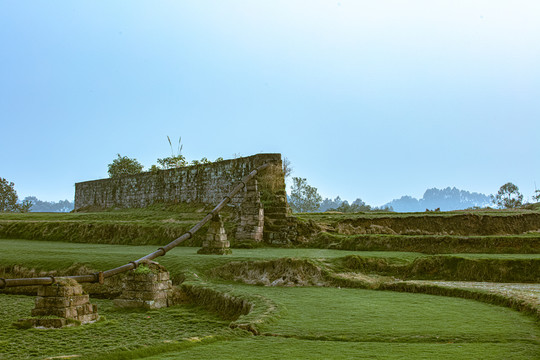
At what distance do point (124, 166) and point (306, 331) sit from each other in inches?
1825

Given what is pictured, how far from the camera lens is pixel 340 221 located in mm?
18797

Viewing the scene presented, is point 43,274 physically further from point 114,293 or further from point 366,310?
point 366,310

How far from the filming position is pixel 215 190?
21906mm

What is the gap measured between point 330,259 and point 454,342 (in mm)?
6624

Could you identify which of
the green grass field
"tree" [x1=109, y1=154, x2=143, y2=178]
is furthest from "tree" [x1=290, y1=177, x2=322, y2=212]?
the green grass field

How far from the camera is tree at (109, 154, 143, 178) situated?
164ft

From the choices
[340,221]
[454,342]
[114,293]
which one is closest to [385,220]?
[340,221]

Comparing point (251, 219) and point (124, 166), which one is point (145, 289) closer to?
point (251, 219)

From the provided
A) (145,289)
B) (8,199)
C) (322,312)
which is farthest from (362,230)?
(8,199)

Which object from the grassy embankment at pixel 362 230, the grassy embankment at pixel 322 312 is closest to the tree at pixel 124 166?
the grassy embankment at pixel 362 230

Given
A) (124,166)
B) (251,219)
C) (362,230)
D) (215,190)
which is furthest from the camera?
(124,166)

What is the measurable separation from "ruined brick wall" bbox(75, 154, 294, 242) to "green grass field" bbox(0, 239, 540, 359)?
7016mm

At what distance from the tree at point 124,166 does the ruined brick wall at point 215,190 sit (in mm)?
17039

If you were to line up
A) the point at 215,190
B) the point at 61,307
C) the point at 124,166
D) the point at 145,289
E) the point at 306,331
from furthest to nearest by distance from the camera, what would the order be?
the point at 124,166 → the point at 215,190 → the point at 145,289 → the point at 61,307 → the point at 306,331
